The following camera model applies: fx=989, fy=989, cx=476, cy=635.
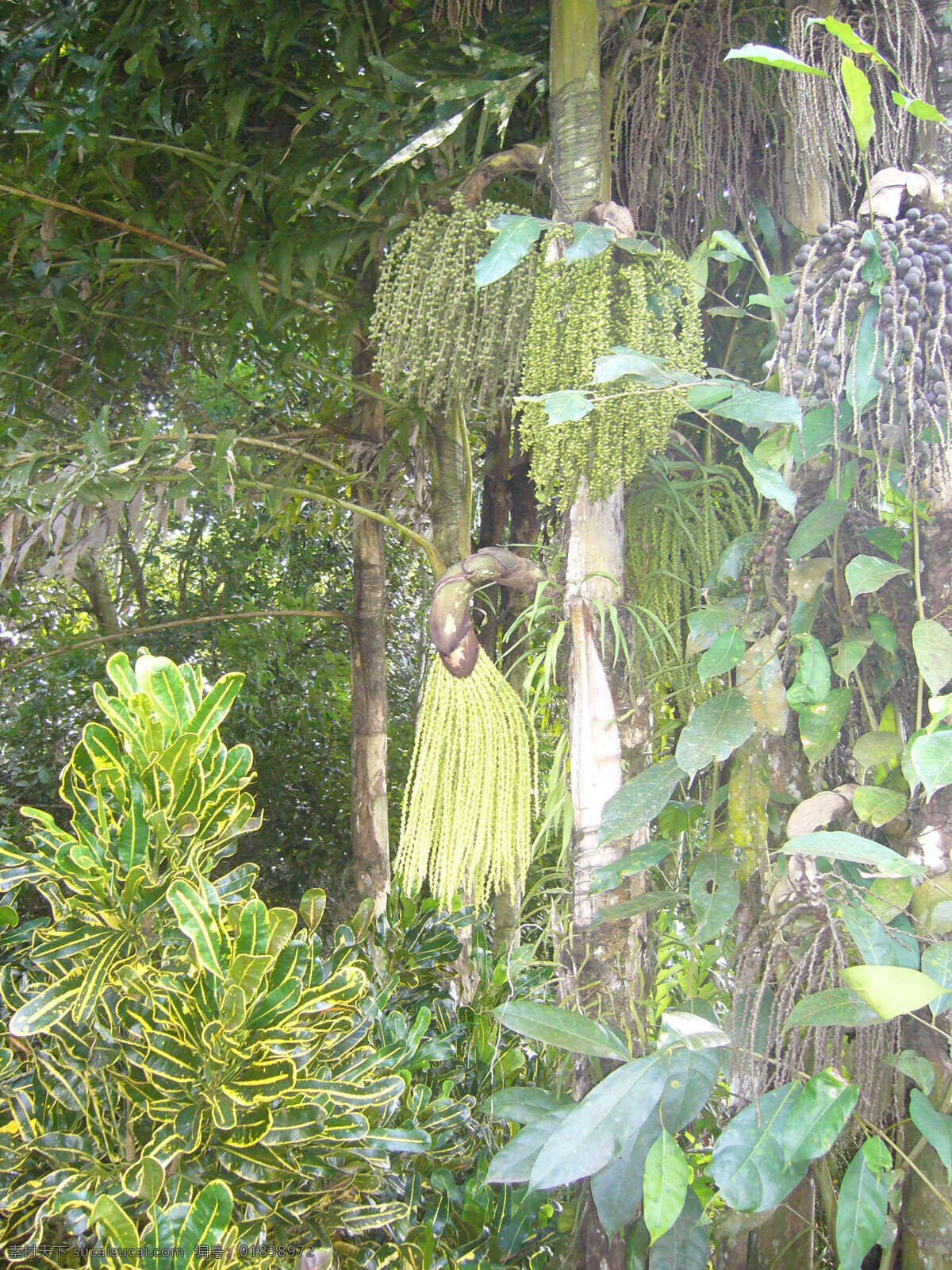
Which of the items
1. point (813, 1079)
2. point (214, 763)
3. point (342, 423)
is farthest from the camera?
point (342, 423)

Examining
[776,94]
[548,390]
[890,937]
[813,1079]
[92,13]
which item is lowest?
[813,1079]

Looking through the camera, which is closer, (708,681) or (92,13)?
(708,681)

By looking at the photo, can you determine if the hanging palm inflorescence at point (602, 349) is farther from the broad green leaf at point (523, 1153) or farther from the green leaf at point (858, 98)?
the broad green leaf at point (523, 1153)

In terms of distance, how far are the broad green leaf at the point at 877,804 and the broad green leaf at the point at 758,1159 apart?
295 mm

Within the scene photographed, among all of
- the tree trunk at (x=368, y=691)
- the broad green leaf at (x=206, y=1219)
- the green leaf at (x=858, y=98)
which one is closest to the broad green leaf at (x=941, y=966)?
the broad green leaf at (x=206, y=1219)

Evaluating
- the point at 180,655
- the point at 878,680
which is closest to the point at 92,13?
the point at 878,680

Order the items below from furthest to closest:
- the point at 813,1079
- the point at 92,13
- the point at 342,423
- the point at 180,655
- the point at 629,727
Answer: the point at 180,655, the point at 342,423, the point at 92,13, the point at 629,727, the point at 813,1079

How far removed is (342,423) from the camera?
2.87 metres

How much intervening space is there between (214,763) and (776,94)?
50.0 inches

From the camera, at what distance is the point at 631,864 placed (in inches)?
45.9

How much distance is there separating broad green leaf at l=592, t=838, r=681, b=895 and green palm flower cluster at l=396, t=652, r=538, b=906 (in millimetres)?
107

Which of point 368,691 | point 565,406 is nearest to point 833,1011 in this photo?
point 565,406

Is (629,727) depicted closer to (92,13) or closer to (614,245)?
(614,245)

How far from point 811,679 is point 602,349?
0.45 meters
